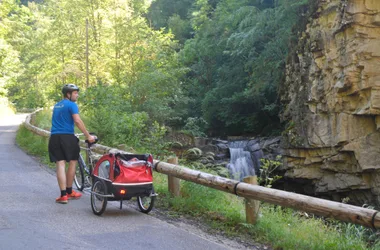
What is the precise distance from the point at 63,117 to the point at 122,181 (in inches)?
73.2

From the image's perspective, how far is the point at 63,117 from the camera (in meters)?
7.70

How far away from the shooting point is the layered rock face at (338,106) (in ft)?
58.7

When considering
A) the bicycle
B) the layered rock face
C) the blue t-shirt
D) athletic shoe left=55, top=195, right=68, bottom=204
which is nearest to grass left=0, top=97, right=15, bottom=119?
the layered rock face

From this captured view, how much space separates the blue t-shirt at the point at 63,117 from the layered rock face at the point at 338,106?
13776 mm

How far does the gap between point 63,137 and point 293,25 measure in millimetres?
19142

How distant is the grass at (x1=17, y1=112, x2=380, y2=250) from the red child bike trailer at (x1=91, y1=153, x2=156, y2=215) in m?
0.85

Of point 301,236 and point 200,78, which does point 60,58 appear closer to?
point 200,78

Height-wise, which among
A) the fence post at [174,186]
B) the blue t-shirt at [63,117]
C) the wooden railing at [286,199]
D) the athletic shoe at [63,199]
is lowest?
the athletic shoe at [63,199]

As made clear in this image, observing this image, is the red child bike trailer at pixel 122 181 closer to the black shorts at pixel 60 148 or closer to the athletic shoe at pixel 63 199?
the athletic shoe at pixel 63 199

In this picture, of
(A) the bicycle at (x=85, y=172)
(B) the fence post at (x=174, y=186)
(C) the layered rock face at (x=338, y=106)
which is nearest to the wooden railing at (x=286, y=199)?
(B) the fence post at (x=174, y=186)

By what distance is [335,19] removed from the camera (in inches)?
771

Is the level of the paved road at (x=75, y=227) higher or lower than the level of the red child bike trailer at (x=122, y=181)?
lower

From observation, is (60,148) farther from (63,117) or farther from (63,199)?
(63,199)

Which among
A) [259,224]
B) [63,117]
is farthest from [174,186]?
[63,117]
